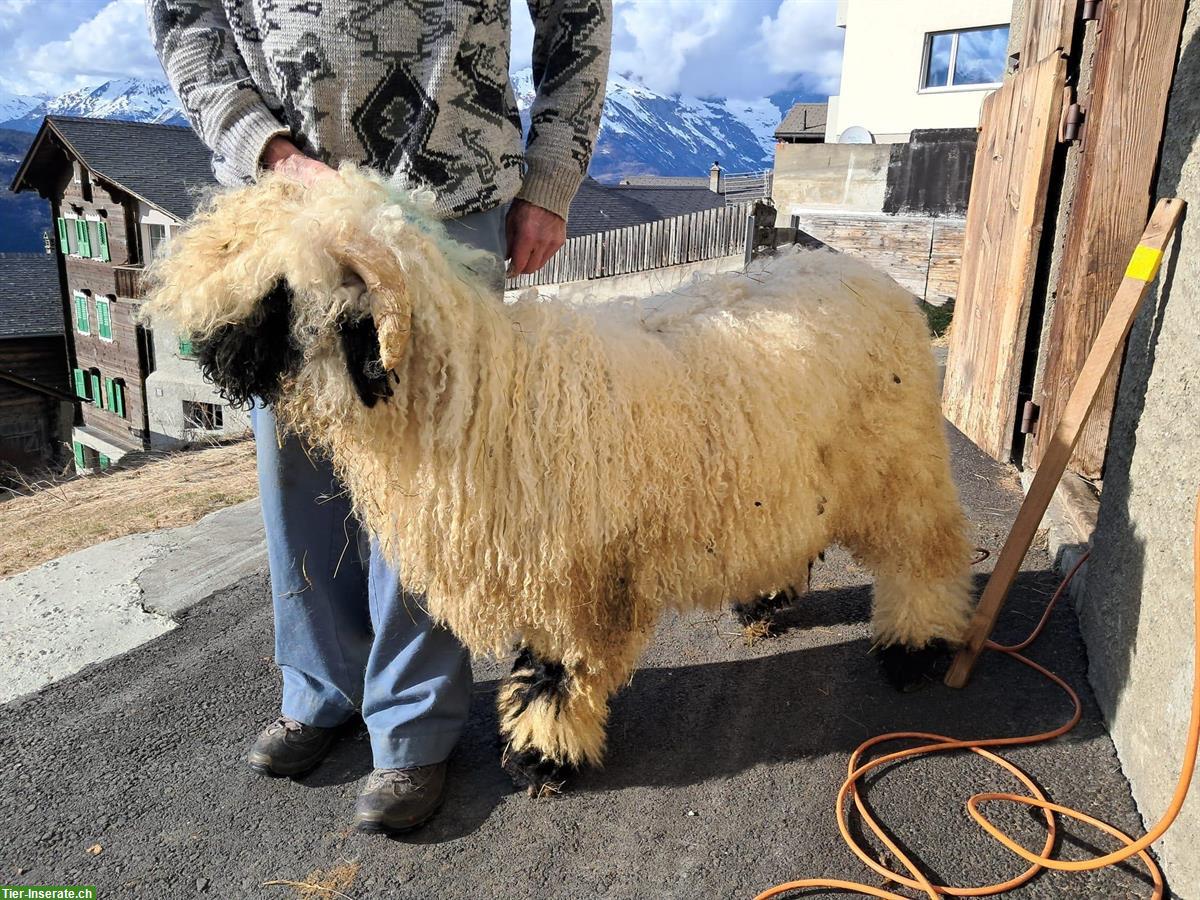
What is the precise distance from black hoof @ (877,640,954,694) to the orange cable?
291 millimetres

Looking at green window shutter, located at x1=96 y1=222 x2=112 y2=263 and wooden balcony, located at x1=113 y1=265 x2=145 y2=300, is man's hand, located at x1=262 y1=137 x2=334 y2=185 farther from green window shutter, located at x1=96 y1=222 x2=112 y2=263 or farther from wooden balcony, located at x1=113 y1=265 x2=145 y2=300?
green window shutter, located at x1=96 y1=222 x2=112 y2=263

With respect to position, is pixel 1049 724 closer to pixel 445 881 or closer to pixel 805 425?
pixel 805 425

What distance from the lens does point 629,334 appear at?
2229mm

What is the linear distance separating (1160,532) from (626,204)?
2964 centimetres

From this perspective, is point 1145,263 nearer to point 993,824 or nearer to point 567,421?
point 993,824

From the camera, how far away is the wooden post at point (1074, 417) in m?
2.39

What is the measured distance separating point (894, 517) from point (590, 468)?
4.25 ft

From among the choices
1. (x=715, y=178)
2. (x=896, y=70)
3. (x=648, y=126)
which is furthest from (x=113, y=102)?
(x=896, y=70)

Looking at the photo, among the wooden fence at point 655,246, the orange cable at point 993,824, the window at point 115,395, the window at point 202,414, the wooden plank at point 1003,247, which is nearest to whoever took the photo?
the orange cable at point 993,824

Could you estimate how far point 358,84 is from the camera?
6.47 feet

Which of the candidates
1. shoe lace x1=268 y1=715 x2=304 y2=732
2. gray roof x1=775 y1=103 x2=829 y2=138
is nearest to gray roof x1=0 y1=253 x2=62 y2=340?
gray roof x1=775 y1=103 x2=829 y2=138

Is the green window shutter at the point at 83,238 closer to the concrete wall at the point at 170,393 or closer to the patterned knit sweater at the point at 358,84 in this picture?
the concrete wall at the point at 170,393

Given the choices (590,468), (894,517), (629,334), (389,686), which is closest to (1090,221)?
(894,517)

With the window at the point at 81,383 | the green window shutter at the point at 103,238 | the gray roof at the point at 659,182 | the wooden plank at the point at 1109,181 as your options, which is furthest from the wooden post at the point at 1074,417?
the gray roof at the point at 659,182
